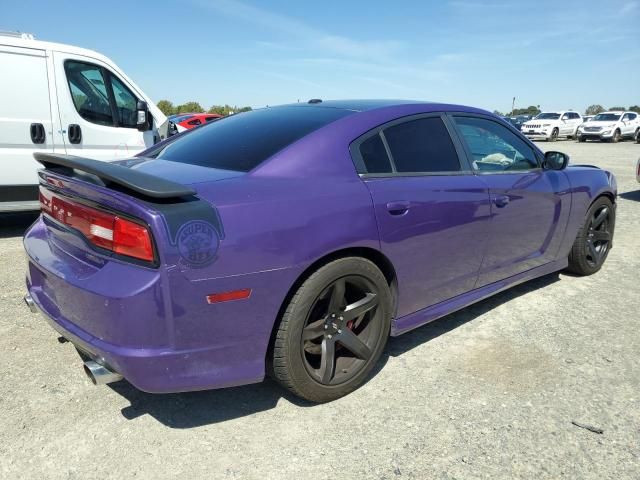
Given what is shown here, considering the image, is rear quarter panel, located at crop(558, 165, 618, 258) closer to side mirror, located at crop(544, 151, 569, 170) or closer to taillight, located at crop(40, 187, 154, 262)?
side mirror, located at crop(544, 151, 569, 170)

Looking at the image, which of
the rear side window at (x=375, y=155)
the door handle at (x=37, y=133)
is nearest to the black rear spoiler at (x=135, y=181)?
the rear side window at (x=375, y=155)

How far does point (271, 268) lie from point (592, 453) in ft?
5.40

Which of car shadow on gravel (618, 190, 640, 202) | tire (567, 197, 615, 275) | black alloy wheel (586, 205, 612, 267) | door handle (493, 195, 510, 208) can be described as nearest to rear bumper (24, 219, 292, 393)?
door handle (493, 195, 510, 208)

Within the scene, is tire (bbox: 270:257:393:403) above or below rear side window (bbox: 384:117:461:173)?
below

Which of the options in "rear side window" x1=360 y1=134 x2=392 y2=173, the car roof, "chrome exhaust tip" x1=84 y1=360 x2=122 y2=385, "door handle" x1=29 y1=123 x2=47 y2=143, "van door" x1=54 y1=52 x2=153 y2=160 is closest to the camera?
"chrome exhaust tip" x1=84 y1=360 x2=122 y2=385

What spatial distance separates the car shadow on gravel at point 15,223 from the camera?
19.4 feet

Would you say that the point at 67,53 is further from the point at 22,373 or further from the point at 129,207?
the point at 129,207

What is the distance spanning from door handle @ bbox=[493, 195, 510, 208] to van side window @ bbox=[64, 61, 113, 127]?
193 inches

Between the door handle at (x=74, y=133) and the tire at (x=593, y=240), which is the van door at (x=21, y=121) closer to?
the door handle at (x=74, y=133)

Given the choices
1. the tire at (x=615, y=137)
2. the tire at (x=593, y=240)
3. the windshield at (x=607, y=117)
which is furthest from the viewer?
the windshield at (x=607, y=117)

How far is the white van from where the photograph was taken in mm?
5395

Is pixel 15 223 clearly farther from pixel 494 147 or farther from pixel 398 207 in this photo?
pixel 494 147

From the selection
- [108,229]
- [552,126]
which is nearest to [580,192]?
[108,229]

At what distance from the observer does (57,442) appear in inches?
86.9
